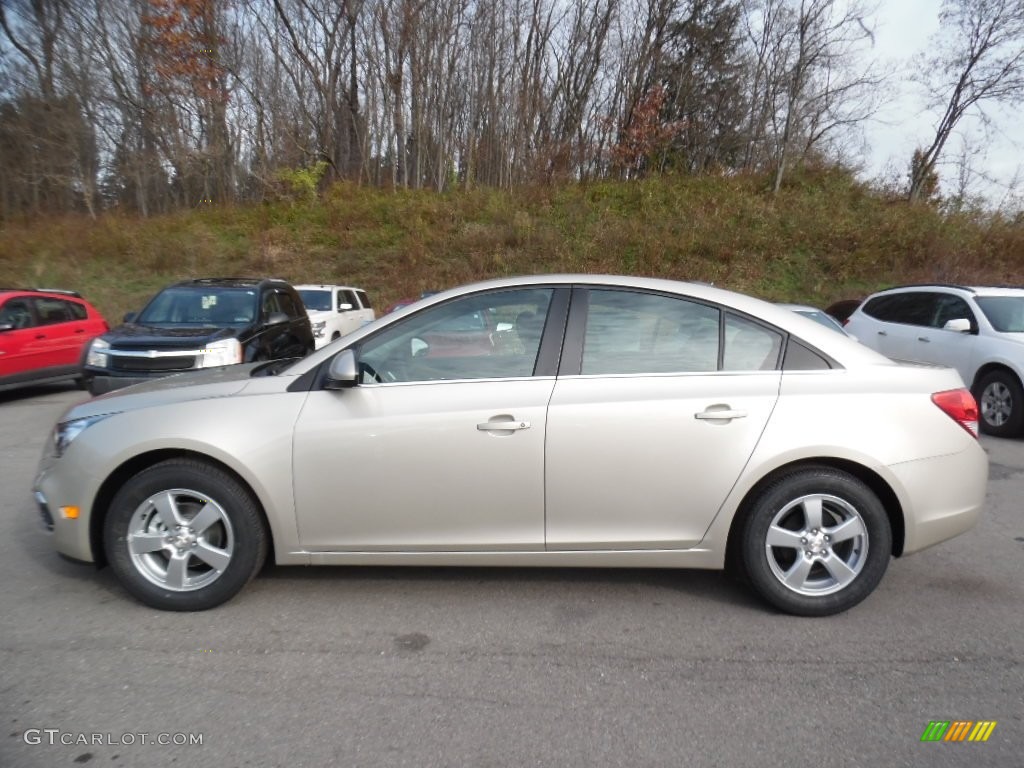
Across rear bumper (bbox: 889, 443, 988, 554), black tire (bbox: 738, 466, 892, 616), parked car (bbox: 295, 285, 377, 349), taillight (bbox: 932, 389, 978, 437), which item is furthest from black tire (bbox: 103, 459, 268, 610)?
parked car (bbox: 295, 285, 377, 349)

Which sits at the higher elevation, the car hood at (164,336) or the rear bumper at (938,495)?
the car hood at (164,336)

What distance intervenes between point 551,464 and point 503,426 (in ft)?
0.98

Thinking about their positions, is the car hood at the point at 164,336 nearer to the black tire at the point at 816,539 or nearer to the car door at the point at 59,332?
the car door at the point at 59,332

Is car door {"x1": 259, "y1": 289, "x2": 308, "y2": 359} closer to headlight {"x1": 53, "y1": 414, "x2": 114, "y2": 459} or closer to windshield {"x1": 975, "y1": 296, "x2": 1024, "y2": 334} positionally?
headlight {"x1": 53, "y1": 414, "x2": 114, "y2": 459}

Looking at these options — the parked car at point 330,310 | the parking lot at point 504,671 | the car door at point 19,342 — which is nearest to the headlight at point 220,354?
the parking lot at point 504,671

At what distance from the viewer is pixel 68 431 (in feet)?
12.2

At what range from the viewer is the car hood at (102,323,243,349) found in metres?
7.84

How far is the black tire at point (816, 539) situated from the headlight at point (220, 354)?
6.14 m

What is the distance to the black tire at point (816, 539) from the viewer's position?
3506mm

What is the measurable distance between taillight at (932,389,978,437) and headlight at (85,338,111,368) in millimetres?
7896

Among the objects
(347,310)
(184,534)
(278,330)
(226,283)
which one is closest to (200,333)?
(278,330)

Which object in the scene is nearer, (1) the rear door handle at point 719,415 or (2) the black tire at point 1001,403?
(1) the rear door handle at point 719,415

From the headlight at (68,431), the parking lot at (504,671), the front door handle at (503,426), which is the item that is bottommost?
the parking lot at (504,671)

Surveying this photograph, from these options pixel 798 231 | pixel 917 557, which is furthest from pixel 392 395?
pixel 798 231
